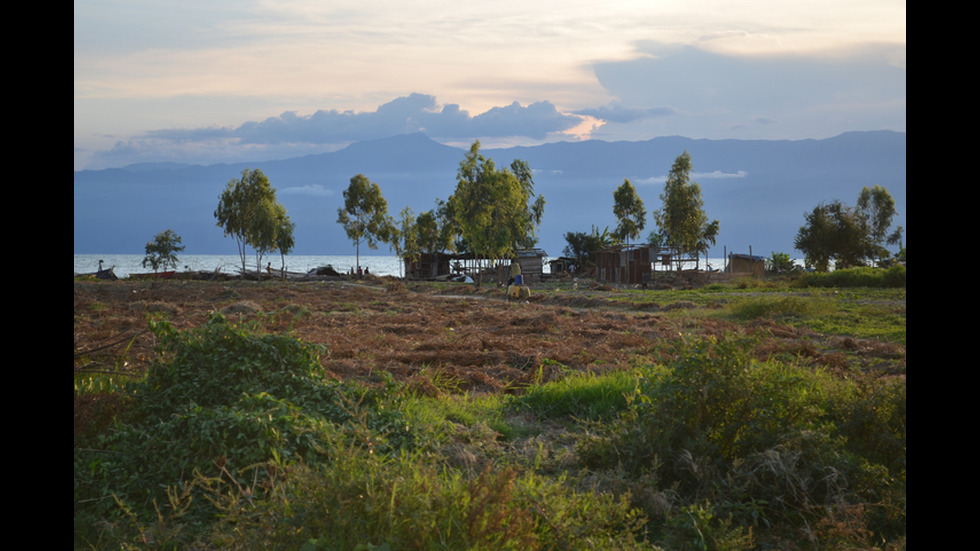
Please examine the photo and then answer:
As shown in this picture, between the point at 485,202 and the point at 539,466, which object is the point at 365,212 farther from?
the point at 539,466

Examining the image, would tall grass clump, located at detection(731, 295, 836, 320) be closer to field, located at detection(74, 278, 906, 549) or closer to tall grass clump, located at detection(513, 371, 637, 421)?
field, located at detection(74, 278, 906, 549)

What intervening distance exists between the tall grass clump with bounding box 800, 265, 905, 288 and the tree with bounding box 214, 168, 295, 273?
44590 millimetres

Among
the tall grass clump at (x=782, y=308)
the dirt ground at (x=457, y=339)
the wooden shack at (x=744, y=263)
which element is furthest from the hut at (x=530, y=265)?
the tall grass clump at (x=782, y=308)

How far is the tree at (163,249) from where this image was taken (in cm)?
6412

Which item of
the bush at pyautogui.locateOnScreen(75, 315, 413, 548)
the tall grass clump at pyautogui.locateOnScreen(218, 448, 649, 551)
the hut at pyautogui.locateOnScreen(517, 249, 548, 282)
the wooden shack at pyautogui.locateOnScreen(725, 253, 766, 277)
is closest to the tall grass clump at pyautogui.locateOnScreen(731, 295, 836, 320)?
the bush at pyautogui.locateOnScreen(75, 315, 413, 548)

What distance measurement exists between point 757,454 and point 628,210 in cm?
7448

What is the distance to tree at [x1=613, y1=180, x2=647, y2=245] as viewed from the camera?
7694 centimetres

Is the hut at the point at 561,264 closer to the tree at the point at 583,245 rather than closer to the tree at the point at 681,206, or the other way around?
the tree at the point at 583,245

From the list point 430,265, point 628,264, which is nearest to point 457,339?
point 628,264

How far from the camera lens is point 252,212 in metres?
61.2
